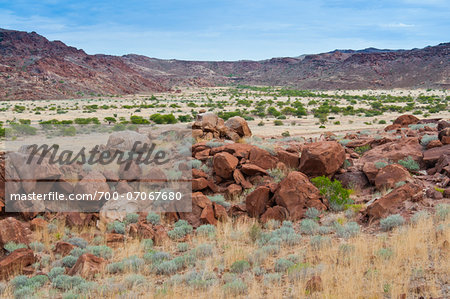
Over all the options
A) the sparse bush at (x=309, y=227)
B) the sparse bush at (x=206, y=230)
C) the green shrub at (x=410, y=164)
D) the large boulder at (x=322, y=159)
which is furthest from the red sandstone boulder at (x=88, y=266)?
the green shrub at (x=410, y=164)

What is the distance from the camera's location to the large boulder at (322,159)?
10375 mm

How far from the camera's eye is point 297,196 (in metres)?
8.94

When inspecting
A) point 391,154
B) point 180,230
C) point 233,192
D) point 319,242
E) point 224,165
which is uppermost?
point 391,154

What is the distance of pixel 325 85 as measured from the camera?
100 m

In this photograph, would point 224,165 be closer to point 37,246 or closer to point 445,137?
point 37,246

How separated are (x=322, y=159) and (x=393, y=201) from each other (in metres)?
2.48

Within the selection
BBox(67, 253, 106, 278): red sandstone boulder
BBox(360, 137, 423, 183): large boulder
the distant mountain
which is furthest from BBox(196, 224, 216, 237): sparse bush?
the distant mountain

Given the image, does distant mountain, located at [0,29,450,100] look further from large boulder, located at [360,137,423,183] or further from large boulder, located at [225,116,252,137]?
large boulder, located at [360,137,423,183]

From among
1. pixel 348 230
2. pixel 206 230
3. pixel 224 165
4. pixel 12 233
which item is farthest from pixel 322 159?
pixel 12 233

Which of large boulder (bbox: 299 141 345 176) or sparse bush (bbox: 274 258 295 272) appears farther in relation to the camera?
large boulder (bbox: 299 141 345 176)

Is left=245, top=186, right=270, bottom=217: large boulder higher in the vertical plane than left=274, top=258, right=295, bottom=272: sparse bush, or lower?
higher

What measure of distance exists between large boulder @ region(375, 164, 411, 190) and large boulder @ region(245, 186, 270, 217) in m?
2.99

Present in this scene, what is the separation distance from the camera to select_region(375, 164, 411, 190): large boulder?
9531 mm

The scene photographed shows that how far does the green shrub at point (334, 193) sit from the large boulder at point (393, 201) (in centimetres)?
80
